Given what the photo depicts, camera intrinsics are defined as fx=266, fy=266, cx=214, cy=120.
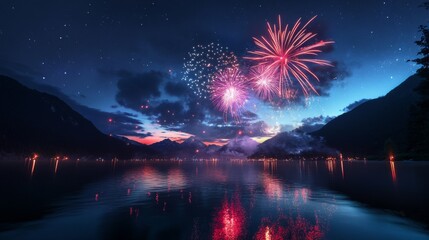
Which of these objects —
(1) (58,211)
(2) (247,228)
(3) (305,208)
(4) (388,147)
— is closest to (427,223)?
(3) (305,208)

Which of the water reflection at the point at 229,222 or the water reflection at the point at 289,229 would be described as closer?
the water reflection at the point at 289,229

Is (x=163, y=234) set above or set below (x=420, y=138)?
below

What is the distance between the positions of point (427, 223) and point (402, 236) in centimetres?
416

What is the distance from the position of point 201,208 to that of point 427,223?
15225 millimetres

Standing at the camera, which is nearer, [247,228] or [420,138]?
[247,228]

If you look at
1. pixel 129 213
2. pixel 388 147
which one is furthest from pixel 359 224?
pixel 388 147

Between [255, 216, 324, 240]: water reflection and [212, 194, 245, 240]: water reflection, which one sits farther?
[212, 194, 245, 240]: water reflection

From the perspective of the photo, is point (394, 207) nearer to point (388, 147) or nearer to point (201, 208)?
point (201, 208)

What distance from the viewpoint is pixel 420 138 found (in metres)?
106

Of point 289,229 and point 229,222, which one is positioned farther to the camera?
point 229,222

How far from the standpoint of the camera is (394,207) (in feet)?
71.8

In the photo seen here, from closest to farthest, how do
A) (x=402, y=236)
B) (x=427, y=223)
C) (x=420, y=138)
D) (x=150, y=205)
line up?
1. (x=402, y=236)
2. (x=427, y=223)
3. (x=150, y=205)
4. (x=420, y=138)

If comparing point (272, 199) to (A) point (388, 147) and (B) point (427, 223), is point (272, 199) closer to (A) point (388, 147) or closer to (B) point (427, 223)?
(B) point (427, 223)

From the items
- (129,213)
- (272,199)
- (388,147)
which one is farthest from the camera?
(388,147)
